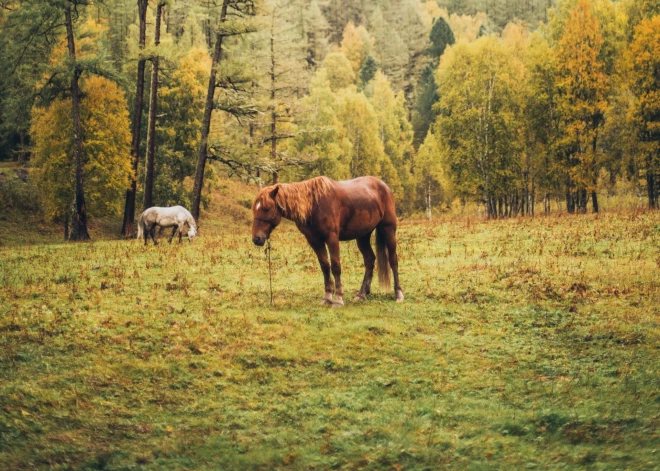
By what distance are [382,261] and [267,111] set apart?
27601 mm

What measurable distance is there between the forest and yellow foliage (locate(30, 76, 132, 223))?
0.08 metres

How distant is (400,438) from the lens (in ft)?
20.8

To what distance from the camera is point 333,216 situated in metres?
11.8

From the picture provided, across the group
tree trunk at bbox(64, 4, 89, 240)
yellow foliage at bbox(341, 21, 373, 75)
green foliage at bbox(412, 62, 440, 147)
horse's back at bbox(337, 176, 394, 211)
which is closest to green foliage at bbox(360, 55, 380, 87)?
green foliage at bbox(412, 62, 440, 147)

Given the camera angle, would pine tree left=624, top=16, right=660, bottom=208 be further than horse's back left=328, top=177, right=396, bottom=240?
Yes

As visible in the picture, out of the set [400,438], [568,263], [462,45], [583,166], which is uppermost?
[462,45]

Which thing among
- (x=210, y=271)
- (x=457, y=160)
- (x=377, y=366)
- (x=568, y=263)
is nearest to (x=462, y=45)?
(x=457, y=160)

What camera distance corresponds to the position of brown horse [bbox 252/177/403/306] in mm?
11500

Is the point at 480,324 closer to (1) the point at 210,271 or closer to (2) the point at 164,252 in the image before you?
(1) the point at 210,271

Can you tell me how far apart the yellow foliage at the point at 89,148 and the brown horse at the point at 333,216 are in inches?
825

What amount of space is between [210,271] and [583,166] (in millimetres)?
27846

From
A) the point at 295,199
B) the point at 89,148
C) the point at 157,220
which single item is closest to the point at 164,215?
the point at 157,220

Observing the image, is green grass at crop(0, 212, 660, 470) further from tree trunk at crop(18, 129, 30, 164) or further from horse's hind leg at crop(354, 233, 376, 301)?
tree trunk at crop(18, 129, 30, 164)

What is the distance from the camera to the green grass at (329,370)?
613 cm
